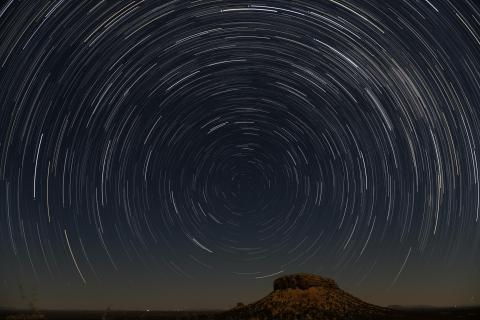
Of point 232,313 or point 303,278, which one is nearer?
point 232,313

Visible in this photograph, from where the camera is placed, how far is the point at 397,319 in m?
115

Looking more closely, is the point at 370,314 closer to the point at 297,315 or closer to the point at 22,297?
the point at 297,315

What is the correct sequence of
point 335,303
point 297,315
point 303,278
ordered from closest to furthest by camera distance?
point 297,315, point 335,303, point 303,278

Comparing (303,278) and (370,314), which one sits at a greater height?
(303,278)

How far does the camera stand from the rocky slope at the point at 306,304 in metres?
116

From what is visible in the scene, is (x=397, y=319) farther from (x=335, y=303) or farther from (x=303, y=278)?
(x=303, y=278)

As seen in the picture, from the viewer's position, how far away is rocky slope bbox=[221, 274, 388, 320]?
115688 millimetres

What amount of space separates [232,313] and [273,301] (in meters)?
9.99

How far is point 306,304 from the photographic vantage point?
409ft

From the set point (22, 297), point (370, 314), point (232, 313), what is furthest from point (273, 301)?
point (22, 297)

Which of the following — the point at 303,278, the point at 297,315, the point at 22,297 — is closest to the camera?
the point at 22,297

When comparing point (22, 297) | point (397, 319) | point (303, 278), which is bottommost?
point (22, 297)

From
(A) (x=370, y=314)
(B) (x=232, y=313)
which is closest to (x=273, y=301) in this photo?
(B) (x=232, y=313)

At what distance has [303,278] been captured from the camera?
459 feet
